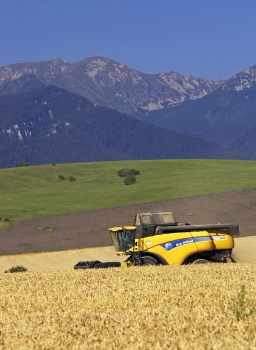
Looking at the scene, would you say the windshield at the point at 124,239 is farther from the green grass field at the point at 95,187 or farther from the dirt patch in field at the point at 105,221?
the green grass field at the point at 95,187

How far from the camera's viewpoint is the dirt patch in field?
1748 inches

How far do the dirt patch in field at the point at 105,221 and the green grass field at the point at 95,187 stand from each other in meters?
5.10

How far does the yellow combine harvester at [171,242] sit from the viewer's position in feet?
75.2

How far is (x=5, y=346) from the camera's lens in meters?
8.48

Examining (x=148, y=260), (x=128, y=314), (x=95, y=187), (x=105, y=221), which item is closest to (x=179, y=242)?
(x=148, y=260)

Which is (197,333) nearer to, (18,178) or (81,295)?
(81,295)

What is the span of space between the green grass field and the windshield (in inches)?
1469

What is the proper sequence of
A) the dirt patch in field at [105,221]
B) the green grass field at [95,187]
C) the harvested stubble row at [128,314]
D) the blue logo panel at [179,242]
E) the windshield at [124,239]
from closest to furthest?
the harvested stubble row at [128,314], the blue logo panel at [179,242], the windshield at [124,239], the dirt patch in field at [105,221], the green grass field at [95,187]

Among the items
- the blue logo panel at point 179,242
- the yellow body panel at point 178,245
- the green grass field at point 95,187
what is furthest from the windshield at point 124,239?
the green grass field at point 95,187

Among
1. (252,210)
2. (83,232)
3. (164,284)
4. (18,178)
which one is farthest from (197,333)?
(18,178)

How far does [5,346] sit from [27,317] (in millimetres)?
2096

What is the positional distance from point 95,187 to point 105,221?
35031 millimetres

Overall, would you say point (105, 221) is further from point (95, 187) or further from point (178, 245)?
point (95, 187)

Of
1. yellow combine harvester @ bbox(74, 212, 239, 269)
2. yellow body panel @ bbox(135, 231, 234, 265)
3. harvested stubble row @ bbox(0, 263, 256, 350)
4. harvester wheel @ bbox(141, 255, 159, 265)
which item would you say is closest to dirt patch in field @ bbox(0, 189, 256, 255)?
yellow combine harvester @ bbox(74, 212, 239, 269)
